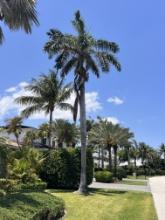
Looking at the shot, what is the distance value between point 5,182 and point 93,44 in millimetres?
12043

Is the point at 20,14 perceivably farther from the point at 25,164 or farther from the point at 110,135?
the point at 110,135

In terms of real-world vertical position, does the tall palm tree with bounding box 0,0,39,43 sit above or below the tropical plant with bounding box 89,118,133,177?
below

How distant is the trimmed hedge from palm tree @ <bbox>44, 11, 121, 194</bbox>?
2.41 meters

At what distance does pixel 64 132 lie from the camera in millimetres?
43969

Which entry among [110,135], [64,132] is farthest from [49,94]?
[110,135]

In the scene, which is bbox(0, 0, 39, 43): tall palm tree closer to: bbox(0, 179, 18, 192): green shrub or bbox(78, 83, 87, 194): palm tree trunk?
bbox(0, 179, 18, 192): green shrub

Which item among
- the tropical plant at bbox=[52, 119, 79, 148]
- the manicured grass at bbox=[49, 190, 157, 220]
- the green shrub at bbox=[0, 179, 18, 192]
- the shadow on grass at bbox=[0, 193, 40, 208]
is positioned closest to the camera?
the shadow on grass at bbox=[0, 193, 40, 208]

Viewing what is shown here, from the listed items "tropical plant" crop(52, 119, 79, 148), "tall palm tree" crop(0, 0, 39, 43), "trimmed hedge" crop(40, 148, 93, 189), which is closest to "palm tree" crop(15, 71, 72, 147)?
"tropical plant" crop(52, 119, 79, 148)

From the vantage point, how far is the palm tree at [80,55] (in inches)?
1040

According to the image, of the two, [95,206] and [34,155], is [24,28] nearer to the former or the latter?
[95,206]

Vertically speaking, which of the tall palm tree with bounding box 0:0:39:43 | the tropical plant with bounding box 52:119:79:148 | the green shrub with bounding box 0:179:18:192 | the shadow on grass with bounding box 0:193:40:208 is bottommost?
the shadow on grass with bounding box 0:193:40:208

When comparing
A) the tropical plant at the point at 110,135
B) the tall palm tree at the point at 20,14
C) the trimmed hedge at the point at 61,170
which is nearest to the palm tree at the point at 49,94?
the trimmed hedge at the point at 61,170

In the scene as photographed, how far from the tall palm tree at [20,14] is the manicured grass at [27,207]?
596cm

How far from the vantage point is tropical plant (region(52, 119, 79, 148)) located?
44.0 m
